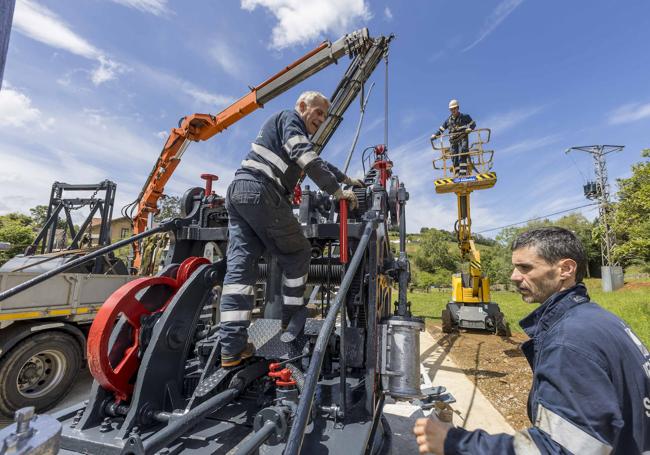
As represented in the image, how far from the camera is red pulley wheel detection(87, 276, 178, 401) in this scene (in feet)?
6.46

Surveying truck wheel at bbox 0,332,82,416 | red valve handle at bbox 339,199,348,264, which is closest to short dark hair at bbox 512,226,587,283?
red valve handle at bbox 339,199,348,264

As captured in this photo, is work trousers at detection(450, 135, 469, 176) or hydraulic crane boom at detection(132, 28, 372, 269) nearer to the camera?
hydraulic crane boom at detection(132, 28, 372, 269)

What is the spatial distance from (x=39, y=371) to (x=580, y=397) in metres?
5.89

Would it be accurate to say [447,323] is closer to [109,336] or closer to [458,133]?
[458,133]

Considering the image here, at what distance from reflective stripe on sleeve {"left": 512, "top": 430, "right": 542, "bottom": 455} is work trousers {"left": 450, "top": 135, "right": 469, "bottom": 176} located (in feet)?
26.1

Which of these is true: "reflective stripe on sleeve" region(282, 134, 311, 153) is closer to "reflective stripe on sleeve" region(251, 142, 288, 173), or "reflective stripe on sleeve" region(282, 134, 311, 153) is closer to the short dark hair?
"reflective stripe on sleeve" region(251, 142, 288, 173)

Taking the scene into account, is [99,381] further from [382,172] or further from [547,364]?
[382,172]

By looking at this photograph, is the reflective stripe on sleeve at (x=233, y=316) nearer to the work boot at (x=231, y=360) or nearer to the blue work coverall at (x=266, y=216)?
the blue work coverall at (x=266, y=216)

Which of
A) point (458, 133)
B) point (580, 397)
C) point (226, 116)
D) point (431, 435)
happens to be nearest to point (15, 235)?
point (226, 116)

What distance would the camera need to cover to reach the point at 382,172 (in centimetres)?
346

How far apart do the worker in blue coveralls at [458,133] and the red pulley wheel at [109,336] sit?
7.77m

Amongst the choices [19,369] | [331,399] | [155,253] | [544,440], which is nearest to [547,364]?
[544,440]

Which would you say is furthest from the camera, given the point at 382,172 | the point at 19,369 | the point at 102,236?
the point at 102,236

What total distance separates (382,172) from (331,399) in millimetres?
2173
